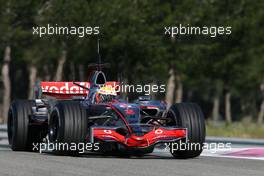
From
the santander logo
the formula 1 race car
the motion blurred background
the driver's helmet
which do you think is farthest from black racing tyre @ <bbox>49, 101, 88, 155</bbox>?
the motion blurred background

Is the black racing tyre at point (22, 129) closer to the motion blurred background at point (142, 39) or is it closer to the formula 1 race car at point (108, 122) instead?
the formula 1 race car at point (108, 122)

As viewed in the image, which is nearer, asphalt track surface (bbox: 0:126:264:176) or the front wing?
asphalt track surface (bbox: 0:126:264:176)

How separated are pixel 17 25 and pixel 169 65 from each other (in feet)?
25.6

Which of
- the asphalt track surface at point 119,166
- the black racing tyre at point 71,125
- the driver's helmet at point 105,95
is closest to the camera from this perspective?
the asphalt track surface at point 119,166

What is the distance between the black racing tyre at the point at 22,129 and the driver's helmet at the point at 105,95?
1741mm

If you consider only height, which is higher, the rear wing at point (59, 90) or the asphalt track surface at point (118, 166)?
the rear wing at point (59, 90)

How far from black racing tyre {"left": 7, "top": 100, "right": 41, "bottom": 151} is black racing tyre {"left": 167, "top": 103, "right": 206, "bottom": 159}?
10.8ft

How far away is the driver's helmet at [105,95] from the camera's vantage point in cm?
1716

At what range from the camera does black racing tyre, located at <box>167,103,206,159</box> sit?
16031 millimetres

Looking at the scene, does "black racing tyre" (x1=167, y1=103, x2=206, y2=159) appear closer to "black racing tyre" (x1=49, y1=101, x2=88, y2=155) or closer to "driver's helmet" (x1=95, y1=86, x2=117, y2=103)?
"driver's helmet" (x1=95, y1=86, x2=117, y2=103)

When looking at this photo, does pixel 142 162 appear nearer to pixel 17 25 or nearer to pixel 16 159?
pixel 16 159

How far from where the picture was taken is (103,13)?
4053cm

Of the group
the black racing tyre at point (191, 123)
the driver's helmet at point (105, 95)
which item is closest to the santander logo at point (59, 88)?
the driver's helmet at point (105, 95)

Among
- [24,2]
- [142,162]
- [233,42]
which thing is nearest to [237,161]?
[142,162]
